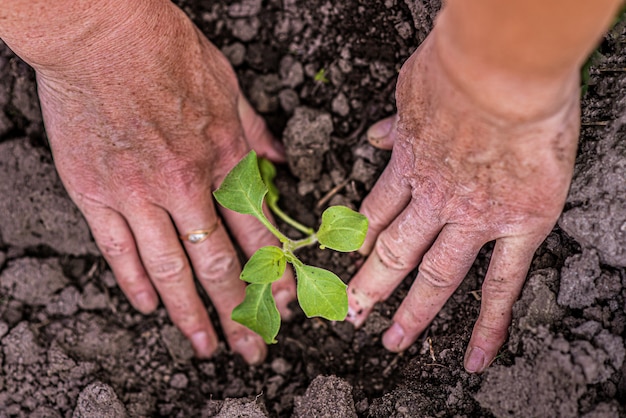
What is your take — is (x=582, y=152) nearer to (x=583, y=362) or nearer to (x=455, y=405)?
(x=583, y=362)

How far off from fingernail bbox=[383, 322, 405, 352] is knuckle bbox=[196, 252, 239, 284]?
63cm

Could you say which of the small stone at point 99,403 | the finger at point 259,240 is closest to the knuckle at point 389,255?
the finger at point 259,240

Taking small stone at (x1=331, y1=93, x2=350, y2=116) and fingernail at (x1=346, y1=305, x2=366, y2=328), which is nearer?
fingernail at (x1=346, y1=305, x2=366, y2=328)

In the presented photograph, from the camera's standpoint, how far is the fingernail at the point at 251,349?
2.26m

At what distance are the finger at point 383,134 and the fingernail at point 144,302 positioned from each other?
1.06 m

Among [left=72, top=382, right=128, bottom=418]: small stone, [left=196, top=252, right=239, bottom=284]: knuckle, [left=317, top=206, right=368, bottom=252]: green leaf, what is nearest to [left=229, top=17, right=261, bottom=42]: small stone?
[left=196, top=252, right=239, bottom=284]: knuckle

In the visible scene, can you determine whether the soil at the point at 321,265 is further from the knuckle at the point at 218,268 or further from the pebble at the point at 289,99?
the knuckle at the point at 218,268

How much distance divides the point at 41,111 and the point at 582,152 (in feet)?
6.56

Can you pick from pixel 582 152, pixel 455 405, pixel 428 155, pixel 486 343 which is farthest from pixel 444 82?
pixel 455 405

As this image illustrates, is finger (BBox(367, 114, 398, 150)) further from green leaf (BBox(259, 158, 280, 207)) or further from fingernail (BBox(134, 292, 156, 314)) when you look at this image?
fingernail (BBox(134, 292, 156, 314))

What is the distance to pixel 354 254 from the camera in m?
2.24

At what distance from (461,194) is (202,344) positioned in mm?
1204

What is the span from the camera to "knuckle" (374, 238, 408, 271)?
1909 millimetres

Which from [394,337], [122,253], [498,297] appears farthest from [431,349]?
[122,253]
